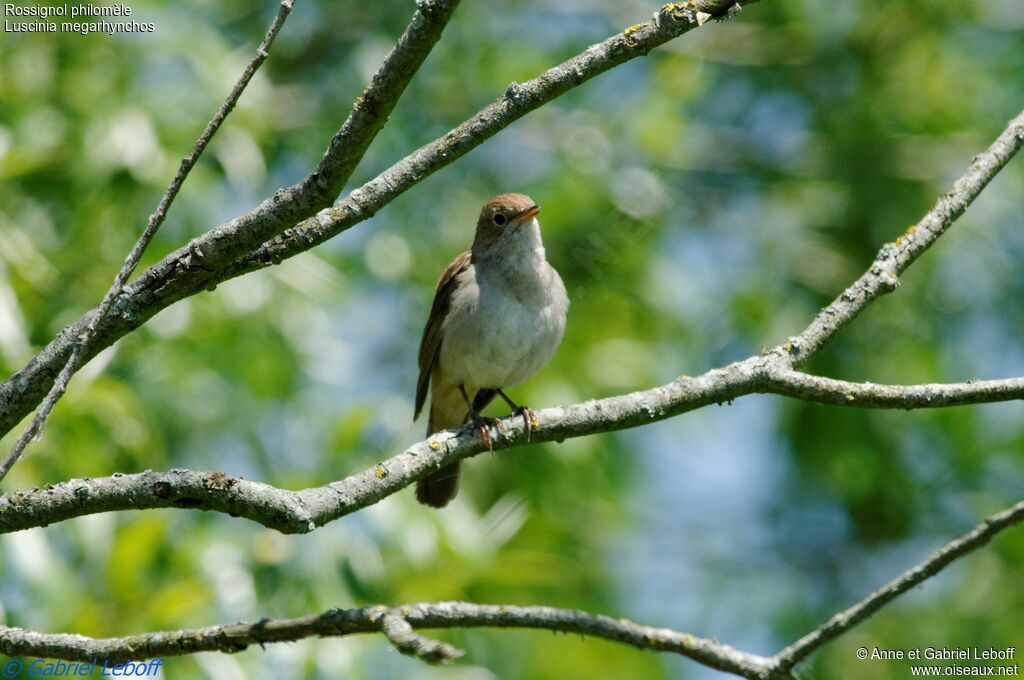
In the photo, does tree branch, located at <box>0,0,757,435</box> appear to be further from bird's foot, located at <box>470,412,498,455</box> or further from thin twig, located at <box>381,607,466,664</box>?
bird's foot, located at <box>470,412,498,455</box>

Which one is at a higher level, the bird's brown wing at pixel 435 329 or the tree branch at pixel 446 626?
the bird's brown wing at pixel 435 329

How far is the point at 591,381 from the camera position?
27.2ft

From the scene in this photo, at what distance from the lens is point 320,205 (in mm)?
2572

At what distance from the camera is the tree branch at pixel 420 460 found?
255cm

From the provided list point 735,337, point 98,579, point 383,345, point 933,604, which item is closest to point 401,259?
point 383,345

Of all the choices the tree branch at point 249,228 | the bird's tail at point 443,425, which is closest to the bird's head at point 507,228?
the bird's tail at point 443,425

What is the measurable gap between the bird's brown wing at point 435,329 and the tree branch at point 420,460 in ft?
6.39

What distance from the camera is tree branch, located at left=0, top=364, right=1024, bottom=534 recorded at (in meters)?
2.55

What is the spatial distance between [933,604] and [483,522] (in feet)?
16.7

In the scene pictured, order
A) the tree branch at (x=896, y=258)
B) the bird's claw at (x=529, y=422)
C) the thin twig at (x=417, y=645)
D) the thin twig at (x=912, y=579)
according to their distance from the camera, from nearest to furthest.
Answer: the thin twig at (x=417, y=645)
the thin twig at (x=912, y=579)
the tree branch at (x=896, y=258)
the bird's claw at (x=529, y=422)

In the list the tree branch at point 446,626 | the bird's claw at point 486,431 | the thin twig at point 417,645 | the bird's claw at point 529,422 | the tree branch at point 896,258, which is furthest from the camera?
the bird's claw at point 486,431

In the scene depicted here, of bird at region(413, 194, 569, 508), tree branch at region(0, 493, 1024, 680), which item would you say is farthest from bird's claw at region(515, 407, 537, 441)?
bird at region(413, 194, 569, 508)

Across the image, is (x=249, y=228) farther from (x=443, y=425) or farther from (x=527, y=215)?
(x=443, y=425)

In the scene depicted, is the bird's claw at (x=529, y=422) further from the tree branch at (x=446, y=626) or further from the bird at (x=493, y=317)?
the bird at (x=493, y=317)
